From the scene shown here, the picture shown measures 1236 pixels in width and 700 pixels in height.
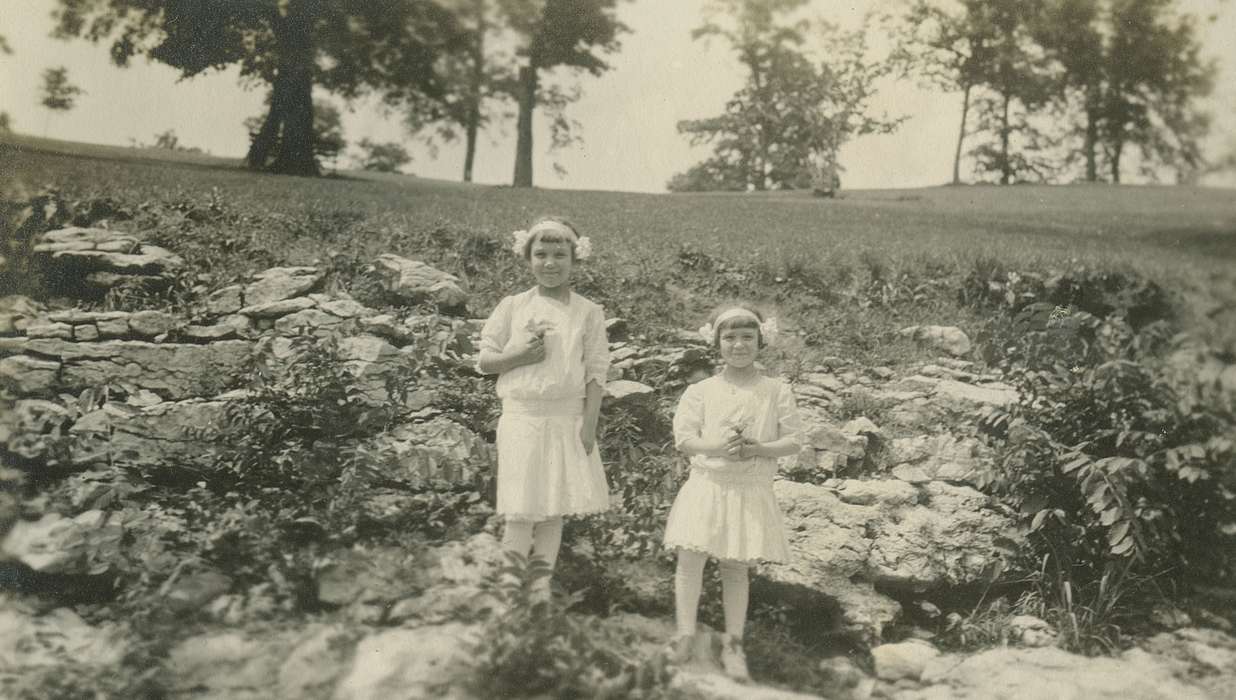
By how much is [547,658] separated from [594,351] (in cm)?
120

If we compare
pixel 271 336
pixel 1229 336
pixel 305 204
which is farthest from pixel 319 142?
pixel 1229 336

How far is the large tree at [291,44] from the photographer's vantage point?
491cm

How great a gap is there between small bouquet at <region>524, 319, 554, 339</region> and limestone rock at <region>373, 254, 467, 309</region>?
1688mm

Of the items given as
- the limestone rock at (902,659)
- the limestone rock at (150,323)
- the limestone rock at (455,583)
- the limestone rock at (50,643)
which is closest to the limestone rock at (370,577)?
the limestone rock at (455,583)

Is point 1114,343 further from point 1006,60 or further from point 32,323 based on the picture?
point 32,323

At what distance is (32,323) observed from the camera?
14.0 feet

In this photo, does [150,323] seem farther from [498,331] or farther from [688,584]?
[688,584]

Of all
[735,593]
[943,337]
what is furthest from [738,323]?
[943,337]

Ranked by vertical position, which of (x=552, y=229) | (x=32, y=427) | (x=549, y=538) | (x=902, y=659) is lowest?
(x=902, y=659)

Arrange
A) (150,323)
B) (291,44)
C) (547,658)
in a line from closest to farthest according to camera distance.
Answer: (547,658) < (150,323) < (291,44)

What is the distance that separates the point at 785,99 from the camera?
5219mm

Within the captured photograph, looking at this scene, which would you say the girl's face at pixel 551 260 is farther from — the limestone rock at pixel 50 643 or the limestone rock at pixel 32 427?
the limestone rock at pixel 32 427

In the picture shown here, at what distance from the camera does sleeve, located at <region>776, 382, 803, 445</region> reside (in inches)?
132

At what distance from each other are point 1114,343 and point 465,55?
3.96m
